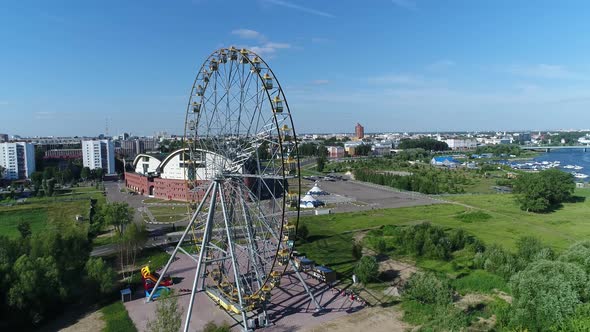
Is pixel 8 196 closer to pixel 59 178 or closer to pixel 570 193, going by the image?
pixel 59 178

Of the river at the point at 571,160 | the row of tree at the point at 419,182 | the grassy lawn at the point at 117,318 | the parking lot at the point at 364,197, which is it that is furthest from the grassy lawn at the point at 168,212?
the river at the point at 571,160

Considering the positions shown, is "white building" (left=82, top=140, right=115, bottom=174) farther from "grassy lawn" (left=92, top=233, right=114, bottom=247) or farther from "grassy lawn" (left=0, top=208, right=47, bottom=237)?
"grassy lawn" (left=92, top=233, right=114, bottom=247)

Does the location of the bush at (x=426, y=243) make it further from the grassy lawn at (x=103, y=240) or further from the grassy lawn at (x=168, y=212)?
the grassy lawn at (x=168, y=212)

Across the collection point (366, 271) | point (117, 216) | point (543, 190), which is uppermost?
point (117, 216)

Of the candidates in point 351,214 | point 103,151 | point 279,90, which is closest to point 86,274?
point 279,90

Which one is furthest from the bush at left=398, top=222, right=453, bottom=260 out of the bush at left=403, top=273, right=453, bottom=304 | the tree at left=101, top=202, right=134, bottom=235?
the tree at left=101, top=202, right=134, bottom=235

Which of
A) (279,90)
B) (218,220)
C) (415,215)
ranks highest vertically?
(279,90)

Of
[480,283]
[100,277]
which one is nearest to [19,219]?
[100,277]

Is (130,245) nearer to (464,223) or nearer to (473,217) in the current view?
(464,223)
